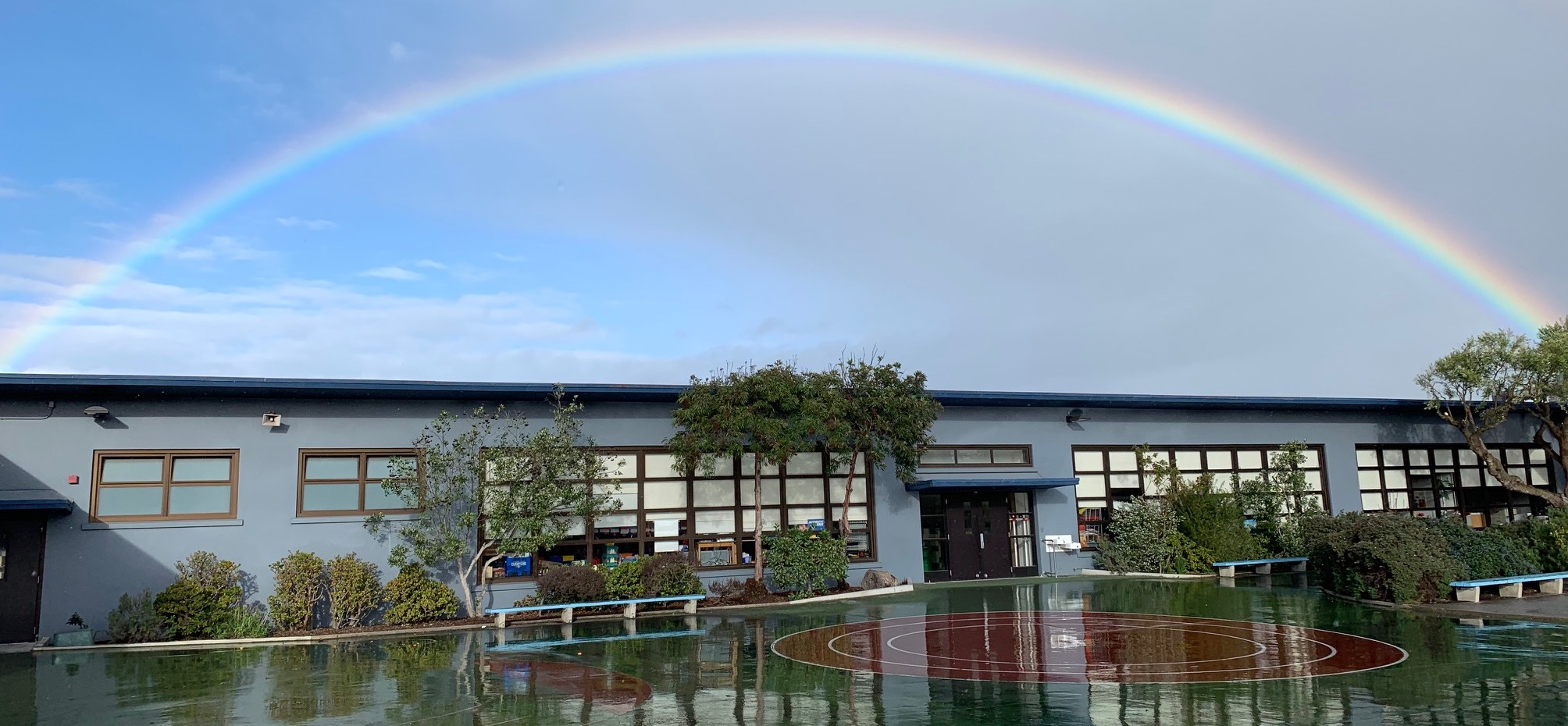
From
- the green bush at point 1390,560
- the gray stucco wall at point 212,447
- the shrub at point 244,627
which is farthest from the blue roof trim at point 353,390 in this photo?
the green bush at point 1390,560

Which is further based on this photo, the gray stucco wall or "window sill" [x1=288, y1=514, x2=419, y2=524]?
"window sill" [x1=288, y1=514, x2=419, y2=524]

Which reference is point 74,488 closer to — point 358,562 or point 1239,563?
point 358,562

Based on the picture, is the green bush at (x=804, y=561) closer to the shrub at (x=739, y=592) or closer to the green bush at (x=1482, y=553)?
the shrub at (x=739, y=592)

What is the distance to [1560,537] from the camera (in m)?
19.4

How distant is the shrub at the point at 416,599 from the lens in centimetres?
1858

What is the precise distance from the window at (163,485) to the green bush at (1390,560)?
20.2 meters

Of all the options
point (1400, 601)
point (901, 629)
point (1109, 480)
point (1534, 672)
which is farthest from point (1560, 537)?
point (901, 629)

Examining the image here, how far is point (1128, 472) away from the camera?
2656cm

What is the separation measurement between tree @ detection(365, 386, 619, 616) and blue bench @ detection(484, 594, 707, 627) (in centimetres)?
129

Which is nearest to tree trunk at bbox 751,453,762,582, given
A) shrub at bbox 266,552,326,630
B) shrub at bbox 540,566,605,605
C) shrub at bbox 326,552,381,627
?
shrub at bbox 540,566,605,605

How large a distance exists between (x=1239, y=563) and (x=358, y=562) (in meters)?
18.5

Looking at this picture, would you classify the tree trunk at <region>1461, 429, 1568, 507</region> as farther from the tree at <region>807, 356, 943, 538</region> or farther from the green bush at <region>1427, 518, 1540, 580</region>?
the tree at <region>807, 356, 943, 538</region>

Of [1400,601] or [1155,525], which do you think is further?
[1155,525]

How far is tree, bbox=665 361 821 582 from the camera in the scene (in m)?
20.7
